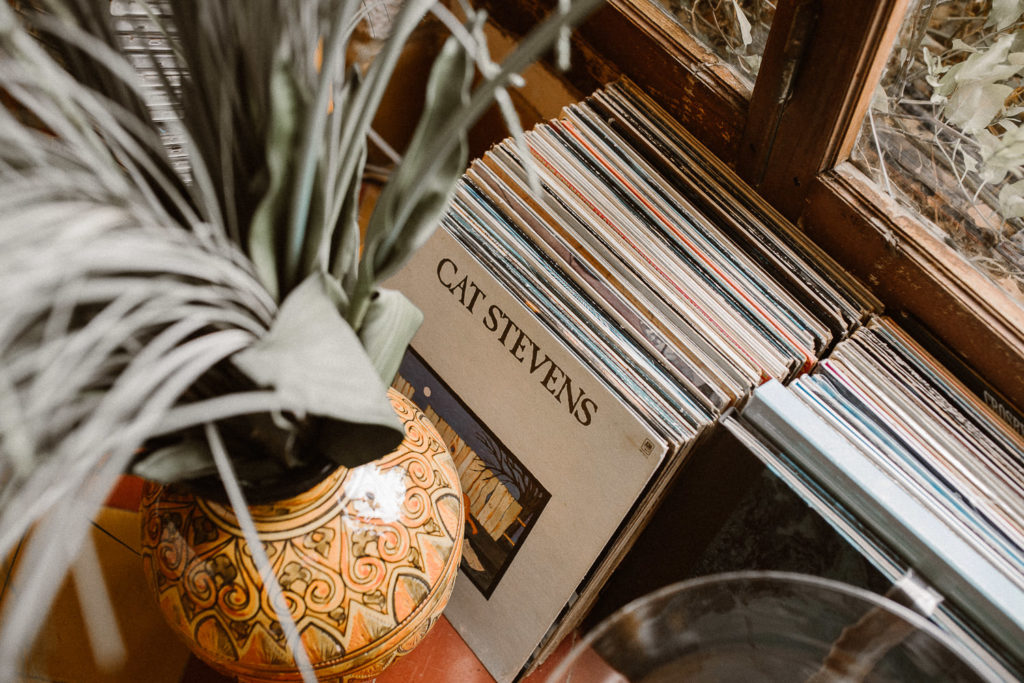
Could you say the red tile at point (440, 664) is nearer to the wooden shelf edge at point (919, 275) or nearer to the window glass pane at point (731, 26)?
the wooden shelf edge at point (919, 275)

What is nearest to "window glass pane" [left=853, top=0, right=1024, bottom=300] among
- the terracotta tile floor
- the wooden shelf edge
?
the wooden shelf edge

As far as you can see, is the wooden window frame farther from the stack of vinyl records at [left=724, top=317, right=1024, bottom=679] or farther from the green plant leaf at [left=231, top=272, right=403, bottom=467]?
the green plant leaf at [left=231, top=272, right=403, bottom=467]

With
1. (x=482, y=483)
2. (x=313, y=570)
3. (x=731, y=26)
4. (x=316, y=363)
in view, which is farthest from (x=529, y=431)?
(x=731, y=26)

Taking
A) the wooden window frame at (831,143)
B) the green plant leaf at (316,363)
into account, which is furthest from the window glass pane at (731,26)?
the green plant leaf at (316,363)

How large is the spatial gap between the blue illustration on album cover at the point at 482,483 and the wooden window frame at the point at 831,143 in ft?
1.29

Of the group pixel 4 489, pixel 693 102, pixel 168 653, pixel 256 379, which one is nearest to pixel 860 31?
pixel 693 102

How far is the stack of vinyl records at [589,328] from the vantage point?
0.69 m

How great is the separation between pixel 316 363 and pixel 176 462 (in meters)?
0.13

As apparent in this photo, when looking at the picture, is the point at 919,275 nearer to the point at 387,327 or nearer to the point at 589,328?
the point at 589,328

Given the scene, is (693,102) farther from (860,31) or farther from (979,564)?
(979,564)

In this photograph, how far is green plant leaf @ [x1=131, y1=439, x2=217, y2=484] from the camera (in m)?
0.44

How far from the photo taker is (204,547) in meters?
0.54

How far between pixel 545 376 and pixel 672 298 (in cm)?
14

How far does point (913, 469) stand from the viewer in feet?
2.15
